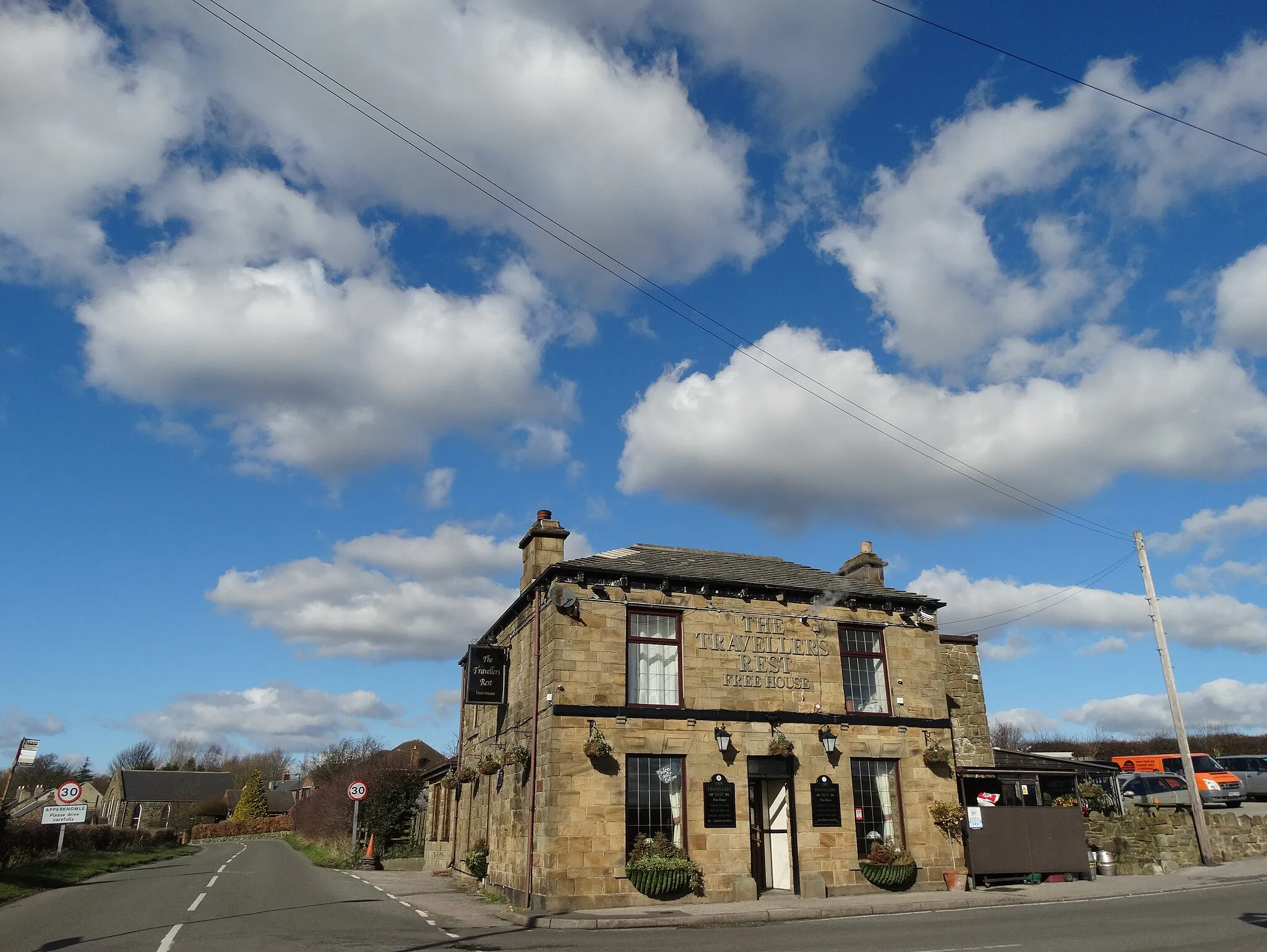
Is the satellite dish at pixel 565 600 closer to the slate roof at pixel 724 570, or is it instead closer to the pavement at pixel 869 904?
the slate roof at pixel 724 570

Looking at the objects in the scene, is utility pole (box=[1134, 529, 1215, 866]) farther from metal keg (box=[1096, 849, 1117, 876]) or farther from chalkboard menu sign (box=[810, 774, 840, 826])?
chalkboard menu sign (box=[810, 774, 840, 826])

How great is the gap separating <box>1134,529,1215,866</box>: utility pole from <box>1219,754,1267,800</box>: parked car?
1052 centimetres

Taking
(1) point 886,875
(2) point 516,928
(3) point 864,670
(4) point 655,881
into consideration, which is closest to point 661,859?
(4) point 655,881

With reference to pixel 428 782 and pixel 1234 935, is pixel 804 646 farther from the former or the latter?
pixel 428 782

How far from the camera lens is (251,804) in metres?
75.1

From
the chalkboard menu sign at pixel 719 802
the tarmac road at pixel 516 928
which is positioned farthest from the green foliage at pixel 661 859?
the tarmac road at pixel 516 928

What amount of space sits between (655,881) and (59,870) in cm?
1956

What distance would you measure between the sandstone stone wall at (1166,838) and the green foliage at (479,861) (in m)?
16.5

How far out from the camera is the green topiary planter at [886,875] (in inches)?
723

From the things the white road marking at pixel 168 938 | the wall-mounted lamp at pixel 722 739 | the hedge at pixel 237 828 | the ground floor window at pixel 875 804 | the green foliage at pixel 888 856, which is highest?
the wall-mounted lamp at pixel 722 739

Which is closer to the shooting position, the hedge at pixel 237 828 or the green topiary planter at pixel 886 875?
the green topiary planter at pixel 886 875

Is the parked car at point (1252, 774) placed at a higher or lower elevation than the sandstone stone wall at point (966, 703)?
lower

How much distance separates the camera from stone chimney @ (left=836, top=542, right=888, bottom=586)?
2311 centimetres

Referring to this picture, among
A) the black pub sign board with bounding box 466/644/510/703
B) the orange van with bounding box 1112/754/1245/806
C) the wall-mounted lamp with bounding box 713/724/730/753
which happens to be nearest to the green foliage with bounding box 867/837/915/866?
the wall-mounted lamp with bounding box 713/724/730/753
